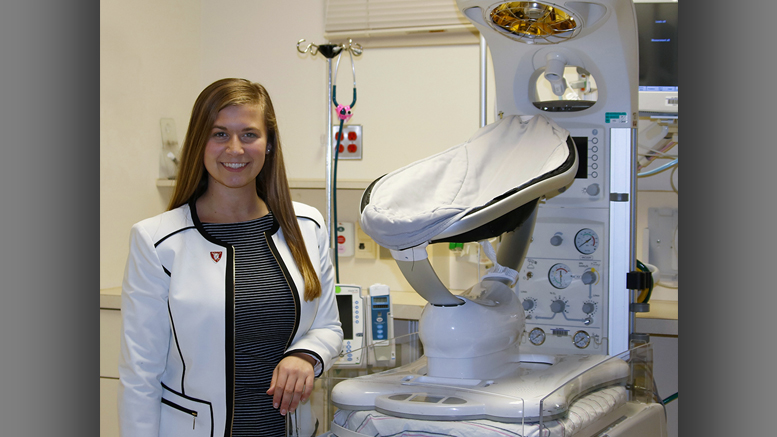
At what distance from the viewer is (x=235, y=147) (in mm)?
1279

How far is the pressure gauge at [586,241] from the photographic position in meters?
1.66

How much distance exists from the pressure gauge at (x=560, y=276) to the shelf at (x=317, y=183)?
122 centimetres

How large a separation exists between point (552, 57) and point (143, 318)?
1062 mm

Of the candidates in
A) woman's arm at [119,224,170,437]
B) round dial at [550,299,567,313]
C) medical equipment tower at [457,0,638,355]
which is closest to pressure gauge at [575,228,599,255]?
medical equipment tower at [457,0,638,355]

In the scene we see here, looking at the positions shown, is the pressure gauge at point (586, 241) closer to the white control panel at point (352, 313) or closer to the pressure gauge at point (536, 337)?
the pressure gauge at point (536, 337)

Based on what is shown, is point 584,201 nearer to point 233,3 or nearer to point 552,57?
point 552,57

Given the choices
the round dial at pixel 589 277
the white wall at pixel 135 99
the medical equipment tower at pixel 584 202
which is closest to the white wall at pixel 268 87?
the white wall at pixel 135 99

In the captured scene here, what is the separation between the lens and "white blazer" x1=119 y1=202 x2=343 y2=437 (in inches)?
47.7

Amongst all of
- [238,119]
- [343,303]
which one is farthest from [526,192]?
[343,303]

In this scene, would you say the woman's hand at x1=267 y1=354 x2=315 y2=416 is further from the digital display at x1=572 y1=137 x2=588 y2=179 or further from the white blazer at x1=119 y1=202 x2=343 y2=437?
the digital display at x1=572 y1=137 x2=588 y2=179

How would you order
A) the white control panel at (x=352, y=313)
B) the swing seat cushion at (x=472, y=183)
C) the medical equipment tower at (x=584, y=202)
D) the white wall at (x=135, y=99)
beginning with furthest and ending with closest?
1. the white wall at (x=135, y=99)
2. the white control panel at (x=352, y=313)
3. the medical equipment tower at (x=584, y=202)
4. the swing seat cushion at (x=472, y=183)

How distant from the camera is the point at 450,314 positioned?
4.00 feet

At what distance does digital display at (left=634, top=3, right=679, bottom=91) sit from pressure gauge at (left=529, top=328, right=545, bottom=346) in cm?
106

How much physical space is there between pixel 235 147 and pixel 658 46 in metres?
1.63
